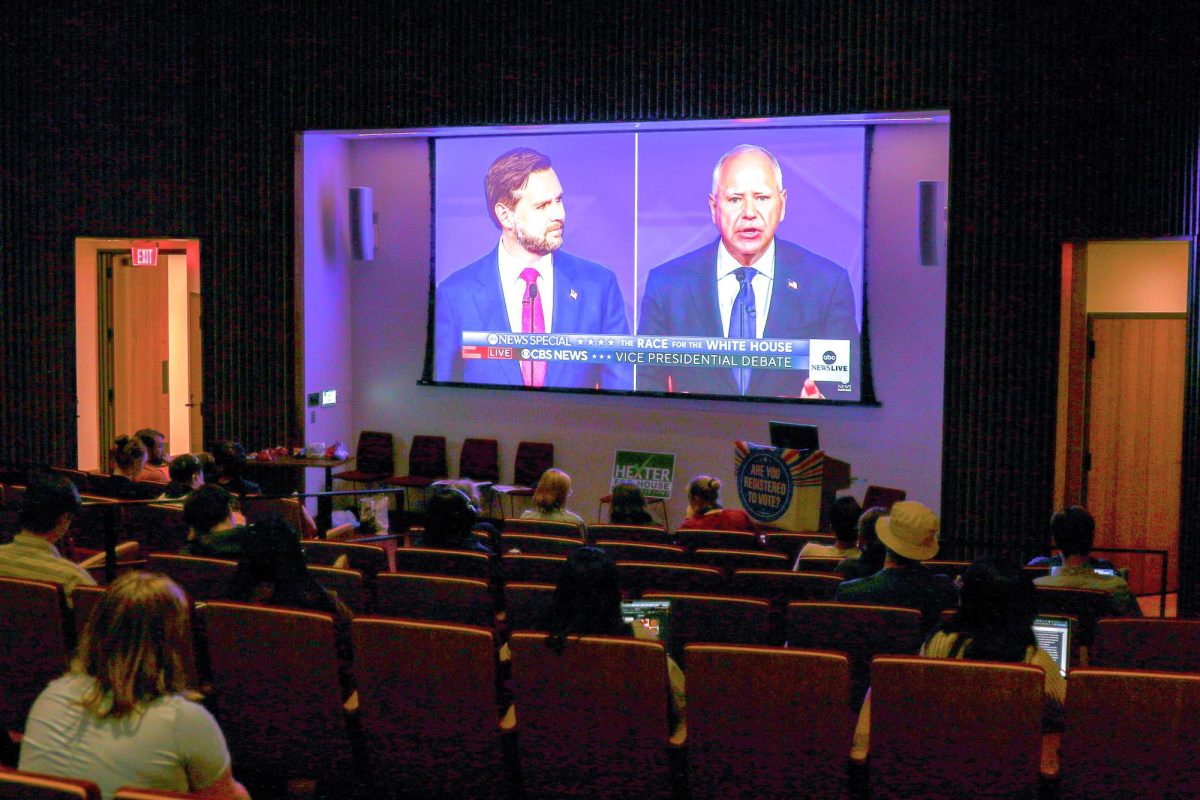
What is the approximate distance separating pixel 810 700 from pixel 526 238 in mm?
8084

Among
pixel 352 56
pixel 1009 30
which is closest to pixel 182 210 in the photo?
pixel 352 56

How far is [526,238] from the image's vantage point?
10836mm

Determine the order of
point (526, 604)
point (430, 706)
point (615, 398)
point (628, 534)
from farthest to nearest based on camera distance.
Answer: point (615, 398)
point (628, 534)
point (526, 604)
point (430, 706)

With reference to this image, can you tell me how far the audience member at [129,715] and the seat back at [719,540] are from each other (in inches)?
161

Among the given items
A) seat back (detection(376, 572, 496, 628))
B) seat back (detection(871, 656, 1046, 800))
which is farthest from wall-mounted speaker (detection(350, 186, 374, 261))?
seat back (detection(871, 656, 1046, 800))

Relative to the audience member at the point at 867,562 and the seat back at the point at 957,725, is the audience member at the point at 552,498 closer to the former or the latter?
the audience member at the point at 867,562

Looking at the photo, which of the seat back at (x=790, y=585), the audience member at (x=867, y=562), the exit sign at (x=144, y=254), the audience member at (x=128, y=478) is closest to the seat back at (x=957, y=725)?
the seat back at (x=790, y=585)

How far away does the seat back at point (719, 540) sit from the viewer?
6.38 meters

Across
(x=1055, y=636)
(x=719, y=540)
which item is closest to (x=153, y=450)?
(x=719, y=540)

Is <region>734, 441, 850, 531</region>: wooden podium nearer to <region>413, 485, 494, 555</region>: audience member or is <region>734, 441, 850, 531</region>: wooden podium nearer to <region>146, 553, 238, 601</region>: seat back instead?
<region>413, 485, 494, 555</region>: audience member

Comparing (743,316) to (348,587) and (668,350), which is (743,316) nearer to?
(668,350)

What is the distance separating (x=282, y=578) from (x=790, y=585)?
6.66 feet

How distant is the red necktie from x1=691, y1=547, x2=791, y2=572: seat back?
531 cm

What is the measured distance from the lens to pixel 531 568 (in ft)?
16.5
